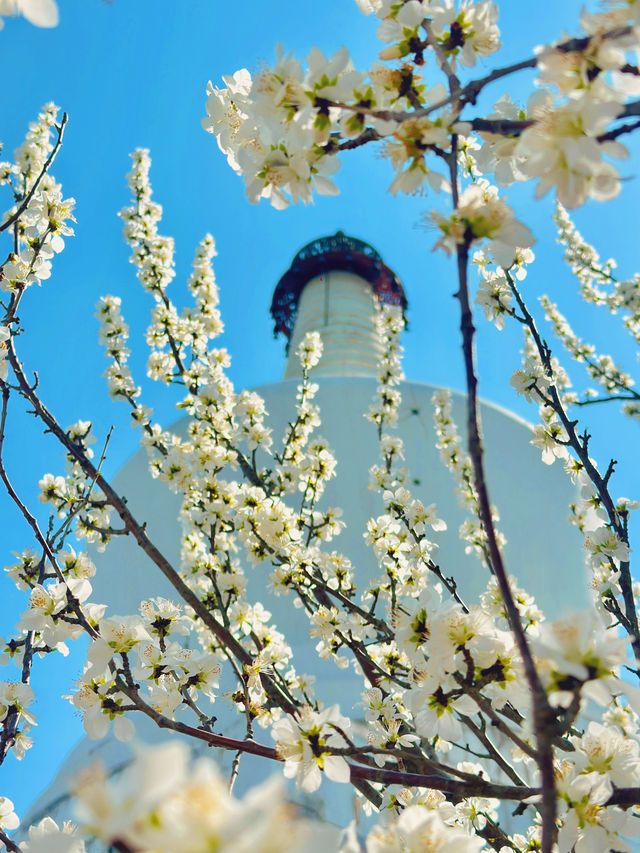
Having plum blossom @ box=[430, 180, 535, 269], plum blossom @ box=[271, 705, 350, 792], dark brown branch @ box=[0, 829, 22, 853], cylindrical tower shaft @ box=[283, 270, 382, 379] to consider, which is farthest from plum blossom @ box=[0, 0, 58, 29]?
cylindrical tower shaft @ box=[283, 270, 382, 379]

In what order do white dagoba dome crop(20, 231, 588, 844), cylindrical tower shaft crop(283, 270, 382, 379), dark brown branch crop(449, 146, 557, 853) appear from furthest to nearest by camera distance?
cylindrical tower shaft crop(283, 270, 382, 379) → white dagoba dome crop(20, 231, 588, 844) → dark brown branch crop(449, 146, 557, 853)

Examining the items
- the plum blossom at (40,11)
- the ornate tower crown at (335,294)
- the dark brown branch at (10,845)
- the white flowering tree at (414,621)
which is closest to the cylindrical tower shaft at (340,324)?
the ornate tower crown at (335,294)

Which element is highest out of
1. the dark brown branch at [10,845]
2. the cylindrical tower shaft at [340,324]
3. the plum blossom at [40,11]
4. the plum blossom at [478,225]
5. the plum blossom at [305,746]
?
the cylindrical tower shaft at [340,324]

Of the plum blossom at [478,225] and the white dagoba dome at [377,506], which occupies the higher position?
the white dagoba dome at [377,506]

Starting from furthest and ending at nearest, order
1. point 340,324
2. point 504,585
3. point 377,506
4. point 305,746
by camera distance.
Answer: point 340,324 < point 377,506 < point 305,746 < point 504,585

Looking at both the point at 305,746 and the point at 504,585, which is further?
the point at 305,746

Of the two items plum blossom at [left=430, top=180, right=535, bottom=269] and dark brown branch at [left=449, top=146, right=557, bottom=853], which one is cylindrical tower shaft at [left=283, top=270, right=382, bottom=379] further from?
dark brown branch at [left=449, top=146, right=557, bottom=853]

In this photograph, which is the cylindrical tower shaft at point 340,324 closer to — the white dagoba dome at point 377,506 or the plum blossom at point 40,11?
the white dagoba dome at point 377,506

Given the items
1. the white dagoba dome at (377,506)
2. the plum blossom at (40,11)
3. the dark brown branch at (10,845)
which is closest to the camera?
the plum blossom at (40,11)

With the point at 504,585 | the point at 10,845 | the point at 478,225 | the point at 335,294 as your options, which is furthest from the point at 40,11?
the point at 335,294

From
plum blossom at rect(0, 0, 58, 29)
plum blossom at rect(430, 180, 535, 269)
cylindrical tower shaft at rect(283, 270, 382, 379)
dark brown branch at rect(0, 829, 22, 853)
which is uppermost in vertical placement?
cylindrical tower shaft at rect(283, 270, 382, 379)

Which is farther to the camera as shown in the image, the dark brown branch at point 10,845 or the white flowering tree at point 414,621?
the dark brown branch at point 10,845

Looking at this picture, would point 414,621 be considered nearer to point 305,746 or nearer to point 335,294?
point 305,746

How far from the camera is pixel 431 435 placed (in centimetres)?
849
